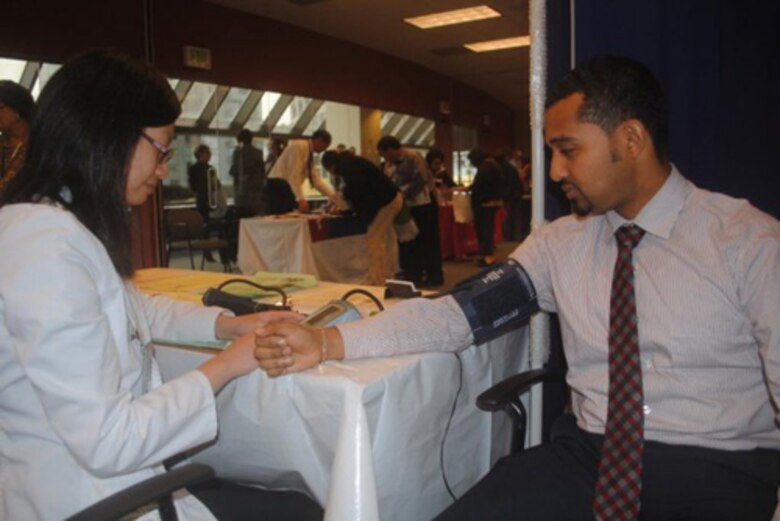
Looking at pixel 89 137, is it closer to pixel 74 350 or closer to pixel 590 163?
pixel 74 350

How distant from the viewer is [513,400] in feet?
4.40

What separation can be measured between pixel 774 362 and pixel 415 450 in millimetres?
663

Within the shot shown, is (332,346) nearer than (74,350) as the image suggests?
No

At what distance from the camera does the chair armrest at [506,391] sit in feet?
4.21

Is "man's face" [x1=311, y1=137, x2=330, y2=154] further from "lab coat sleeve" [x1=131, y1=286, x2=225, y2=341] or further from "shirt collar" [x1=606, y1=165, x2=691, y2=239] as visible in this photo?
"shirt collar" [x1=606, y1=165, x2=691, y2=239]

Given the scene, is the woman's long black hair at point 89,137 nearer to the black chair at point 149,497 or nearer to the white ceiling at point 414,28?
the black chair at point 149,497

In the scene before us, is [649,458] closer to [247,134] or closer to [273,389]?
[273,389]

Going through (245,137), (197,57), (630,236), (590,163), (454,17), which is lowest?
(630,236)

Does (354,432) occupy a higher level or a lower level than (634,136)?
lower

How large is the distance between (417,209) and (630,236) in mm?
4992

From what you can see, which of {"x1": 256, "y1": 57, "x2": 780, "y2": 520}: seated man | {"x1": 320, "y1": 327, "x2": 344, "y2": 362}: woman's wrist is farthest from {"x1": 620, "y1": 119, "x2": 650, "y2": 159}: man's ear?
{"x1": 320, "y1": 327, "x2": 344, "y2": 362}: woman's wrist

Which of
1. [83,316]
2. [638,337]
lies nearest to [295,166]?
[638,337]

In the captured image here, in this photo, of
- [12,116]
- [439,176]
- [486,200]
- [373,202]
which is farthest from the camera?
[439,176]

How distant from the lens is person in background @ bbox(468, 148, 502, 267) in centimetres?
791
